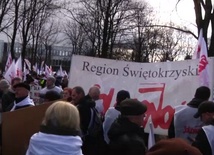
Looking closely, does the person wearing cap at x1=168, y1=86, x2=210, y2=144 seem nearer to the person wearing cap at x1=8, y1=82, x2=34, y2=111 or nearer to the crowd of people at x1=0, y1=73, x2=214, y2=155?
the crowd of people at x1=0, y1=73, x2=214, y2=155

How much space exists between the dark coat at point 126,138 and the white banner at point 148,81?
3.77 meters

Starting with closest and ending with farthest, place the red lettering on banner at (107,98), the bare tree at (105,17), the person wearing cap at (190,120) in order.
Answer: the person wearing cap at (190,120), the red lettering on banner at (107,98), the bare tree at (105,17)

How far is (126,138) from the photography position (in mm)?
4668

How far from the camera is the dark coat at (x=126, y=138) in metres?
4.59

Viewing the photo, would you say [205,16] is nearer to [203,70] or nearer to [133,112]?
[203,70]

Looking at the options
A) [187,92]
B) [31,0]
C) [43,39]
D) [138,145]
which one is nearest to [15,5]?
[31,0]

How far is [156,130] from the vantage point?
862 centimetres

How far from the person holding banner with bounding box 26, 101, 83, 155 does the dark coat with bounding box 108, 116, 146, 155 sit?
33.6 inches

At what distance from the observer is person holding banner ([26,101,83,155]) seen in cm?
380

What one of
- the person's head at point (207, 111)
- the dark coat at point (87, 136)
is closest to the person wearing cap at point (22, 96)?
the dark coat at point (87, 136)

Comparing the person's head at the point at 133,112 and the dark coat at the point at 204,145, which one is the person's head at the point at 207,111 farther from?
the person's head at the point at 133,112

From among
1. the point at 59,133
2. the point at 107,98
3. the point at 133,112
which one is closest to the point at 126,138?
the point at 133,112

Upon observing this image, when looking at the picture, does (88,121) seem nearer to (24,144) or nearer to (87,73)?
(24,144)

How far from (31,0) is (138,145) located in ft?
105
